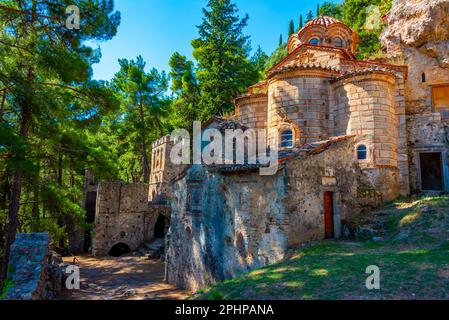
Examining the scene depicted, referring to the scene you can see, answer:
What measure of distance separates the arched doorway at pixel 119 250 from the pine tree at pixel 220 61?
11638 millimetres

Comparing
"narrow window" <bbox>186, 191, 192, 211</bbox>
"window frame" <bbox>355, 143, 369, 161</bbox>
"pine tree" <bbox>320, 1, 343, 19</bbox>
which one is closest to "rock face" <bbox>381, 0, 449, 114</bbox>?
"window frame" <bbox>355, 143, 369, 161</bbox>

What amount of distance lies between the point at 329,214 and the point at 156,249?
13421 millimetres

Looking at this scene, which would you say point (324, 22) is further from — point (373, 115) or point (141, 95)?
point (141, 95)

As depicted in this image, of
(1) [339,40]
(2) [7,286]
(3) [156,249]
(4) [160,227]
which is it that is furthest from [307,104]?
(4) [160,227]

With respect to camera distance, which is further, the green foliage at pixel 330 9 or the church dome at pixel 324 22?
the green foliage at pixel 330 9

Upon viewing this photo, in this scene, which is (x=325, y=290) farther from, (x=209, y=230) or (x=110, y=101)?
(x=110, y=101)

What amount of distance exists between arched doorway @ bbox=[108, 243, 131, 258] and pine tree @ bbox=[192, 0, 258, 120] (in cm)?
1164

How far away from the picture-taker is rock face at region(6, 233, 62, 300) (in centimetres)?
778

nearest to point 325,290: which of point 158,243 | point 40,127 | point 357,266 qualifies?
point 357,266

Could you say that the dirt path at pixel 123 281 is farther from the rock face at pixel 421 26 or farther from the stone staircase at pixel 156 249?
the rock face at pixel 421 26

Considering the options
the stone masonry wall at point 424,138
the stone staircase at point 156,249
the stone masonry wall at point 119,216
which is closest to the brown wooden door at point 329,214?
the stone masonry wall at point 424,138

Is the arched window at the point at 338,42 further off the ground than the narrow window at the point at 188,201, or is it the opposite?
the arched window at the point at 338,42

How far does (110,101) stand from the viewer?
11.4 metres

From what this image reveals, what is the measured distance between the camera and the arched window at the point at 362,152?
12320mm
